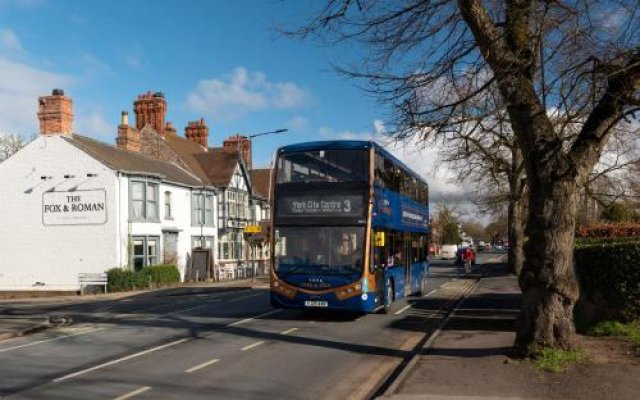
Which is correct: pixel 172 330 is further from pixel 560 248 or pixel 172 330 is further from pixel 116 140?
pixel 116 140

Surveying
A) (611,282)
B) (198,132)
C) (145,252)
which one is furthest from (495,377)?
(198,132)

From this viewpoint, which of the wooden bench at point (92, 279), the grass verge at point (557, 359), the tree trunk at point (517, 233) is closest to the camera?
the grass verge at point (557, 359)

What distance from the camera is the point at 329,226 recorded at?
16438 mm

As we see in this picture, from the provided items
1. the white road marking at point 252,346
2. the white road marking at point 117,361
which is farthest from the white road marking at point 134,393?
the white road marking at point 252,346

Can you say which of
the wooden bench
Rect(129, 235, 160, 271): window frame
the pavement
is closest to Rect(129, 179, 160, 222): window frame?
Rect(129, 235, 160, 271): window frame

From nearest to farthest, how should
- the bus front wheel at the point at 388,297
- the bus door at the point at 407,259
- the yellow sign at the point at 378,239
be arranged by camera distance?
the yellow sign at the point at 378,239 < the bus front wheel at the point at 388,297 < the bus door at the point at 407,259

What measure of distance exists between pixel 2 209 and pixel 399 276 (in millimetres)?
27032

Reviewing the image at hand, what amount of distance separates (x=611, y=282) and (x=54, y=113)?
32.4m

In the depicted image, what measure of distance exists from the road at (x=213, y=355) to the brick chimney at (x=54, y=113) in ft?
65.5

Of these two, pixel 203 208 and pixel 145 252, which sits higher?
pixel 203 208

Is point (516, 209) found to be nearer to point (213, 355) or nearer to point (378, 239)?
point (378, 239)

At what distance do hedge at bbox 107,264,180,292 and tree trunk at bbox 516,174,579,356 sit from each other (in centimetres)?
2796

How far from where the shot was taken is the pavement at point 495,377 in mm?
7883

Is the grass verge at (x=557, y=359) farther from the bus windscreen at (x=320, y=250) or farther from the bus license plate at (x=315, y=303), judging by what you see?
the bus license plate at (x=315, y=303)
